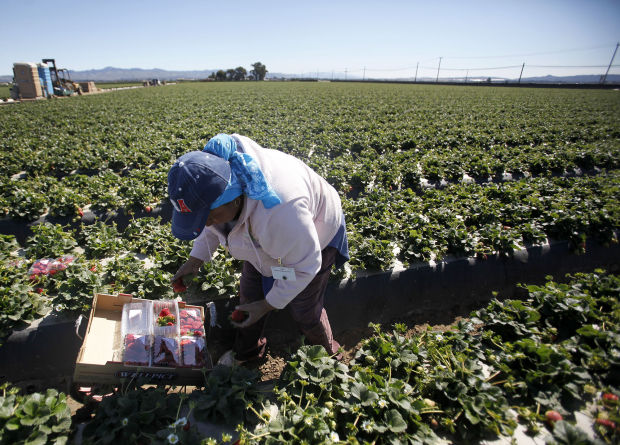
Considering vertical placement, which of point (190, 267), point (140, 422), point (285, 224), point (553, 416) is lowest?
point (140, 422)

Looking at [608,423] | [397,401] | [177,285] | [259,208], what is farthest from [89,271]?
[608,423]

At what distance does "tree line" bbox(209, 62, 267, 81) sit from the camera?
3381 inches

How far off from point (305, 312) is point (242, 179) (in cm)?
117

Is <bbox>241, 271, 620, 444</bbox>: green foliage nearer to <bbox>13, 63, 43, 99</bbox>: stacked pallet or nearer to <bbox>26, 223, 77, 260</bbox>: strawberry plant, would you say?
<bbox>26, 223, 77, 260</bbox>: strawberry plant

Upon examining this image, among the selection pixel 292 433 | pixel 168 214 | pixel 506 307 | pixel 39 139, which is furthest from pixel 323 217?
pixel 39 139

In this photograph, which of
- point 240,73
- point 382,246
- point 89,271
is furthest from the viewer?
point 240,73

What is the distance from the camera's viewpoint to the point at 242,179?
1.72 metres

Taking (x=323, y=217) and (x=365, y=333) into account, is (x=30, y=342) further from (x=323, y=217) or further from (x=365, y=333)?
(x=365, y=333)

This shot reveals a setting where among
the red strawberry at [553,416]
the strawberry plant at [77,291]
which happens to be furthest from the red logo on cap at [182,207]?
the red strawberry at [553,416]

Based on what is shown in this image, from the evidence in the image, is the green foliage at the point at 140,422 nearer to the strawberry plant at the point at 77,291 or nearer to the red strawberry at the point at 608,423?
the strawberry plant at the point at 77,291

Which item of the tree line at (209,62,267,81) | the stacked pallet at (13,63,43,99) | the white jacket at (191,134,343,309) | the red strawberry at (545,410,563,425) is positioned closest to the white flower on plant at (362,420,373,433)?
the white jacket at (191,134,343,309)

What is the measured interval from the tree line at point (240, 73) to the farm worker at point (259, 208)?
92.8 meters

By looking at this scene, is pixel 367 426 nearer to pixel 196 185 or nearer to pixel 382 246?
pixel 196 185

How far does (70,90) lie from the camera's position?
32.2 m
